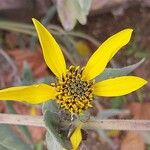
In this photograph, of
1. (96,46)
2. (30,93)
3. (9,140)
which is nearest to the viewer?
(30,93)

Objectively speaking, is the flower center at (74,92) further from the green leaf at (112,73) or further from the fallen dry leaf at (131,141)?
the fallen dry leaf at (131,141)

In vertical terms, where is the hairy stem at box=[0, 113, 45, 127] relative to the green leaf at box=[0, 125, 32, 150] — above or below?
above

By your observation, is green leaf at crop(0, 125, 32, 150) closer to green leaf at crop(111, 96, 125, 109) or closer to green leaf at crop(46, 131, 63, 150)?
green leaf at crop(46, 131, 63, 150)

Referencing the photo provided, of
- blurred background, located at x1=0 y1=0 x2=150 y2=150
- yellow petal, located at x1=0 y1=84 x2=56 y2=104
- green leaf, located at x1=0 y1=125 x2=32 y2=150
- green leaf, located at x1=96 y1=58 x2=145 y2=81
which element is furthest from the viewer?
blurred background, located at x1=0 y1=0 x2=150 y2=150

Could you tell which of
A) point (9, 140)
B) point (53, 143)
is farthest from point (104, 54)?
point (9, 140)

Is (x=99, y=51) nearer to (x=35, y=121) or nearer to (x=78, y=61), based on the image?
(x=35, y=121)

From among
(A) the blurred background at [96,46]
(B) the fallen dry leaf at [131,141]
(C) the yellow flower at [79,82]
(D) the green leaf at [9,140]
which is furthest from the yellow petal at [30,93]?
(B) the fallen dry leaf at [131,141]

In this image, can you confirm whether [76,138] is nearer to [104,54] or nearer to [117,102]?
[104,54]

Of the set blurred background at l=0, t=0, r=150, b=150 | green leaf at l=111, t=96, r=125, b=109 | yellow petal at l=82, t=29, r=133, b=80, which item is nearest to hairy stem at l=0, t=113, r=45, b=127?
yellow petal at l=82, t=29, r=133, b=80
